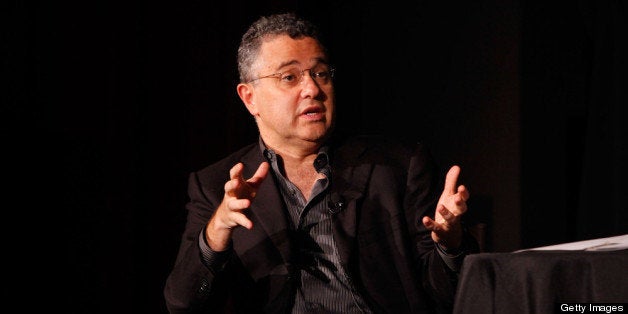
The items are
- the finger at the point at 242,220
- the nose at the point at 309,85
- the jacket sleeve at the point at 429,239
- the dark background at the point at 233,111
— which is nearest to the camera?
the finger at the point at 242,220

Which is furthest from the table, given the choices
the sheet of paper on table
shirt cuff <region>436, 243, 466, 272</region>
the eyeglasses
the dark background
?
the dark background

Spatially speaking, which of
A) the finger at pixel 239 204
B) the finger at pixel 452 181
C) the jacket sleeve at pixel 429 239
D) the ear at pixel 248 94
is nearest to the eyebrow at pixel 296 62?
the ear at pixel 248 94

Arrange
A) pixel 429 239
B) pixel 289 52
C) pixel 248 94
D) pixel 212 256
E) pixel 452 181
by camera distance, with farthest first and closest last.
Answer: pixel 248 94 → pixel 289 52 → pixel 429 239 → pixel 212 256 → pixel 452 181

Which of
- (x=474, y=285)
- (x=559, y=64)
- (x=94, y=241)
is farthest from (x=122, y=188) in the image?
(x=559, y=64)

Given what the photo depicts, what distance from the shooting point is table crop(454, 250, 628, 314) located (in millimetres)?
1057

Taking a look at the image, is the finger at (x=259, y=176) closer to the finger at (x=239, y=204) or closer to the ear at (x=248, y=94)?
the finger at (x=239, y=204)

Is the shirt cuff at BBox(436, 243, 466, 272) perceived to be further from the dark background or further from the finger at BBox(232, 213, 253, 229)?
the dark background

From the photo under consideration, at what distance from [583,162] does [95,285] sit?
270 centimetres

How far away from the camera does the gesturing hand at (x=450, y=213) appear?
144 cm

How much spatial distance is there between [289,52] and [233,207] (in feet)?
2.01

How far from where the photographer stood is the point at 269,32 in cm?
200

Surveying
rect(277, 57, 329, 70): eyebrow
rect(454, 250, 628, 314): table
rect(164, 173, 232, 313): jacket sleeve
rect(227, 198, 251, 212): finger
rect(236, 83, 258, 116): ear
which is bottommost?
rect(164, 173, 232, 313): jacket sleeve

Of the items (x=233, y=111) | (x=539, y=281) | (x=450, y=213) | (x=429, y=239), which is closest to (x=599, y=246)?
(x=539, y=281)

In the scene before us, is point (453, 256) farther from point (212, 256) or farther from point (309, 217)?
point (212, 256)
